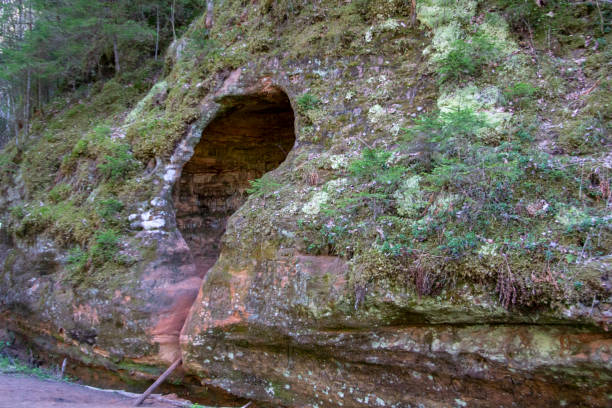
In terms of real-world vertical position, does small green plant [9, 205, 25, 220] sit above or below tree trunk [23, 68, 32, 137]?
below

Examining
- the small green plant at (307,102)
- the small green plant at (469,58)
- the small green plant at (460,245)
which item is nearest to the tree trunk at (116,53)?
the small green plant at (307,102)

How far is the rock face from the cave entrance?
0.19 ft

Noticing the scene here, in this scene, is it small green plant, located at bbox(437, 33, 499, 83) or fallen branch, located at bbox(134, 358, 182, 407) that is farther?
fallen branch, located at bbox(134, 358, 182, 407)

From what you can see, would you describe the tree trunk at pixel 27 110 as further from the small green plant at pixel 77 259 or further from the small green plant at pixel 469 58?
the small green plant at pixel 469 58

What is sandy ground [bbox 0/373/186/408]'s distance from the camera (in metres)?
5.91

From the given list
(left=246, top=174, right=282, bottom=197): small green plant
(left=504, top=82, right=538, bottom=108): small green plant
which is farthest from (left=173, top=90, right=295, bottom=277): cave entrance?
(left=504, top=82, right=538, bottom=108): small green plant

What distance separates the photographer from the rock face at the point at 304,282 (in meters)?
4.21

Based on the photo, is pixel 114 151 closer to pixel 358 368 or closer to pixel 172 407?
pixel 172 407

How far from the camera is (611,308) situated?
3533 mm

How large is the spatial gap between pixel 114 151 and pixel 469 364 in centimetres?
873

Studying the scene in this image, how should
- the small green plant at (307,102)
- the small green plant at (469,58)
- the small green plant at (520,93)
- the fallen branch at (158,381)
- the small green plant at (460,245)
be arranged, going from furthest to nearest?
the small green plant at (307,102)
the fallen branch at (158,381)
the small green plant at (469,58)
the small green plant at (520,93)
the small green plant at (460,245)

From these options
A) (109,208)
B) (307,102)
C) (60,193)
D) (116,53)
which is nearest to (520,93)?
(307,102)

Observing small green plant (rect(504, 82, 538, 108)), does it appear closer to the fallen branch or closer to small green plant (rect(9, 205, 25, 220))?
the fallen branch

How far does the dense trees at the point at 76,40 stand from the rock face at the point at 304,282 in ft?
16.9
